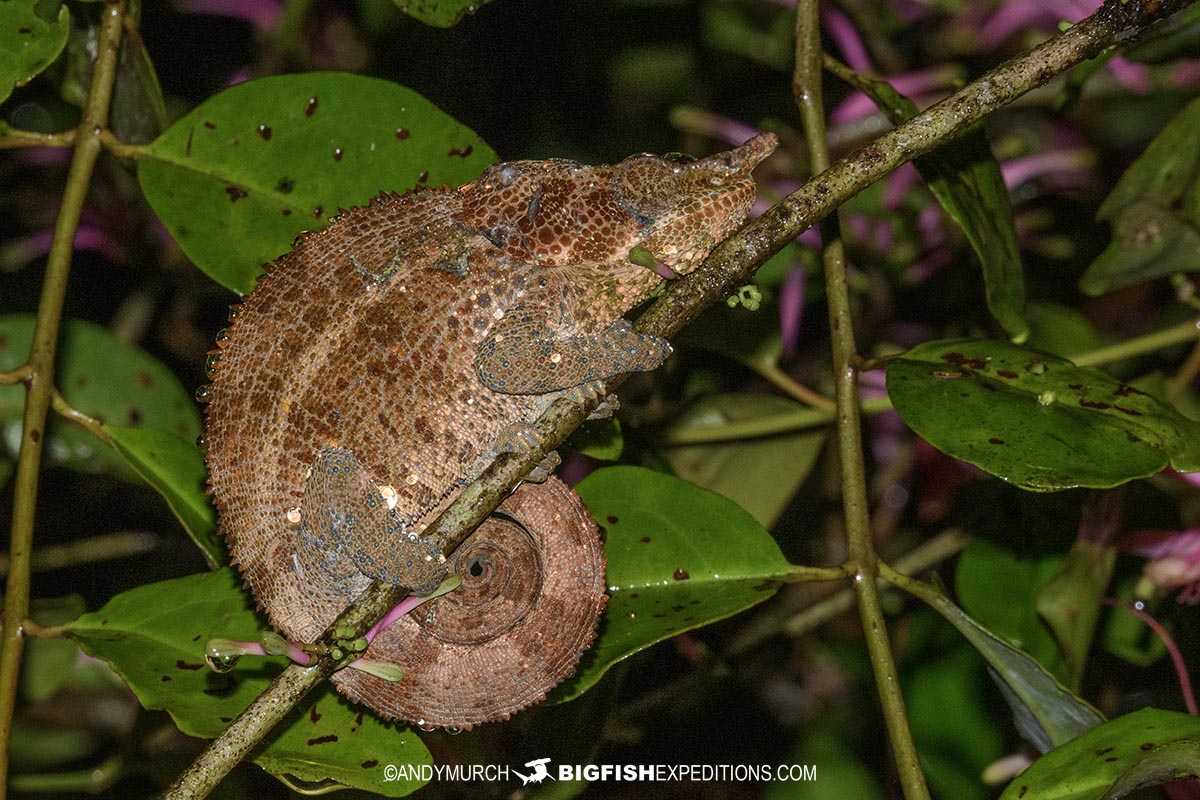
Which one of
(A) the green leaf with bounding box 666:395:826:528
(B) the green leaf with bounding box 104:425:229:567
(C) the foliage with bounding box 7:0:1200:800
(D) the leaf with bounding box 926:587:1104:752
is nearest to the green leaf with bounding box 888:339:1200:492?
(C) the foliage with bounding box 7:0:1200:800

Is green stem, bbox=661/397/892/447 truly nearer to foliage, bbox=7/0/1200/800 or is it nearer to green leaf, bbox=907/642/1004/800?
foliage, bbox=7/0/1200/800

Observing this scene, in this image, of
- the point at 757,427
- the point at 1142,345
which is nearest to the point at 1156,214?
the point at 1142,345

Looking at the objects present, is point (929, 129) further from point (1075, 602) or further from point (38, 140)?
point (38, 140)

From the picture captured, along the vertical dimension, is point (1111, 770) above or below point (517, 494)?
below

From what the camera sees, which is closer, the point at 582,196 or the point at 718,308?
the point at 582,196

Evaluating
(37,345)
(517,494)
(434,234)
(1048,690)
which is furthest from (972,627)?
(37,345)

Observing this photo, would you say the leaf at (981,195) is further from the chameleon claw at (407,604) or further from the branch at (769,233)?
the chameleon claw at (407,604)

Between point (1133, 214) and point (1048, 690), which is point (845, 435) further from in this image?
point (1133, 214)
